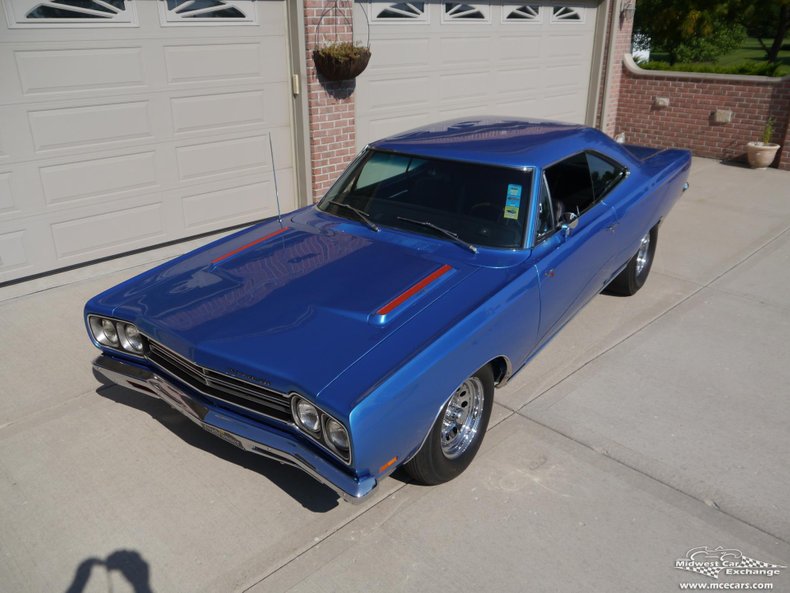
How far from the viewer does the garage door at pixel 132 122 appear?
5.96 meters

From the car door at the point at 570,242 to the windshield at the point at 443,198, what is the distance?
18cm

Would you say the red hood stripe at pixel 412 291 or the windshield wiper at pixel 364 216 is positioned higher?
the windshield wiper at pixel 364 216

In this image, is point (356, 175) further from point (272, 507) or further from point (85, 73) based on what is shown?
point (85, 73)

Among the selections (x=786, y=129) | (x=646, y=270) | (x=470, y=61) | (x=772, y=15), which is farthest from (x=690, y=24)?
(x=646, y=270)

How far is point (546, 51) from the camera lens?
10.7m

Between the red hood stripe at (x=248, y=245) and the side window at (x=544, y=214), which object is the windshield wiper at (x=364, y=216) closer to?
the red hood stripe at (x=248, y=245)

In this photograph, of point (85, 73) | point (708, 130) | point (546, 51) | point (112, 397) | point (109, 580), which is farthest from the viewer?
point (708, 130)

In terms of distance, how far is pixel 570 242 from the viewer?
4473 millimetres

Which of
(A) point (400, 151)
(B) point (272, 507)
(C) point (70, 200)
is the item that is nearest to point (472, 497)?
(B) point (272, 507)

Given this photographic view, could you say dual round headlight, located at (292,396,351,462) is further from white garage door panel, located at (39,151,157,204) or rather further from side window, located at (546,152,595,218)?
white garage door panel, located at (39,151,157,204)

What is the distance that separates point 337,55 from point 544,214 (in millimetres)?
3954

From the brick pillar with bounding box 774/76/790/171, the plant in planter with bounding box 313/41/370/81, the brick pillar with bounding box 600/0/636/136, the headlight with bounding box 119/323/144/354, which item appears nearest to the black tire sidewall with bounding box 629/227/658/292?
the plant in planter with bounding box 313/41/370/81

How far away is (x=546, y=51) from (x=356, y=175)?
693 cm

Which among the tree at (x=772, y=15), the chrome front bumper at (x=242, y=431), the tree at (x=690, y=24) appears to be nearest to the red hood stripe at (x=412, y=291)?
the chrome front bumper at (x=242, y=431)
